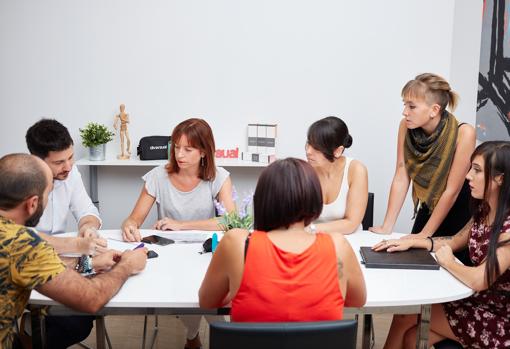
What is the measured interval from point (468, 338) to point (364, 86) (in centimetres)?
272

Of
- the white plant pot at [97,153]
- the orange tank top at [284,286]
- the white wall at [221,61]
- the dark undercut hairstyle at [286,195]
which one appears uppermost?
the white wall at [221,61]

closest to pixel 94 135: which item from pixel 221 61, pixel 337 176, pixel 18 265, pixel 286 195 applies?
pixel 221 61

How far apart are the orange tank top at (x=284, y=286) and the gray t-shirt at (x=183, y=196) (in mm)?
1490

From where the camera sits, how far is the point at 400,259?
237 cm

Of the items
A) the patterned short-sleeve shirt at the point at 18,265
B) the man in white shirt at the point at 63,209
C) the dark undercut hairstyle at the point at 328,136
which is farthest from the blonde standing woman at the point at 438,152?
the patterned short-sleeve shirt at the point at 18,265

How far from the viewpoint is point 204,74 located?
15.0 ft

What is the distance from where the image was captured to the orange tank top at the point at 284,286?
161cm

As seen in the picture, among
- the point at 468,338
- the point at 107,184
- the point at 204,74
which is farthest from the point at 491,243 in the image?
the point at 107,184

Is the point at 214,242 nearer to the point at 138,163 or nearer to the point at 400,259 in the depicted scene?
the point at 400,259

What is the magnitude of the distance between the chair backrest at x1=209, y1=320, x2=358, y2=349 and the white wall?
10.5 feet

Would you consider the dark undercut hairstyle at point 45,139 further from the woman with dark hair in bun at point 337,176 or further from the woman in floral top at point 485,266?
the woman in floral top at point 485,266

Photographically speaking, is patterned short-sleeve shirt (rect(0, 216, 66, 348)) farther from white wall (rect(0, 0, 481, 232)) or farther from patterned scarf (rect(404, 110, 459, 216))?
white wall (rect(0, 0, 481, 232))

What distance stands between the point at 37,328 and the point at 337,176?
5.33 feet

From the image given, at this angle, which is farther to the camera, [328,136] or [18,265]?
[328,136]
